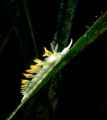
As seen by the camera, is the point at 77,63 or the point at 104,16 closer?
the point at 104,16

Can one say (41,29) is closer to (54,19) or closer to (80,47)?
(54,19)

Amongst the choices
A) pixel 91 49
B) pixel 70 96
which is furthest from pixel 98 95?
pixel 91 49

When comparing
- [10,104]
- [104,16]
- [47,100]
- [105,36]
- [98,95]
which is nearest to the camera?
[104,16]

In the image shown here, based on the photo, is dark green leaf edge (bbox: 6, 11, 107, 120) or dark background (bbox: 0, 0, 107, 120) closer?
dark green leaf edge (bbox: 6, 11, 107, 120)

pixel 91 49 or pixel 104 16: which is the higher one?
pixel 91 49

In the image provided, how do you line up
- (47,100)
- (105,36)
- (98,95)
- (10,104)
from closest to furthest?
(47,100)
(105,36)
(98,95)
(10,104)

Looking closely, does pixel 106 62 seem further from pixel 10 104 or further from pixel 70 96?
pixel 10 104

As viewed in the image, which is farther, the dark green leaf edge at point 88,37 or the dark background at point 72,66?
the dark background at point 72,66

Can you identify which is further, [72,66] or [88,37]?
[72,66]

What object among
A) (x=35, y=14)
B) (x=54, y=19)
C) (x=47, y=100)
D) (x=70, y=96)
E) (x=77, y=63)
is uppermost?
(x=35, y=14)

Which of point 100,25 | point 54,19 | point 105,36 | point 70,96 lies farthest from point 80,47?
point 70,96
